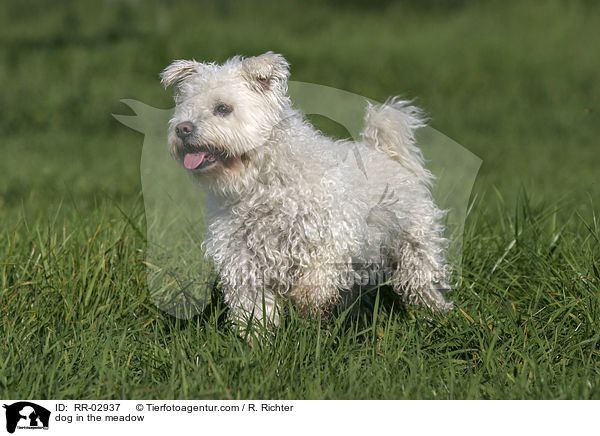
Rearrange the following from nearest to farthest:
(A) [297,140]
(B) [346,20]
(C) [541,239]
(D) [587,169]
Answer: (A) [297,140] → (C) [541,239] → (D) [587,169] → (B) [346,20]

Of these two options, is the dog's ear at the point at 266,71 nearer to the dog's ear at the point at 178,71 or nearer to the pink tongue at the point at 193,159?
the dog's ear at the point at 178,71

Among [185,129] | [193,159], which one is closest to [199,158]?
[193,159]

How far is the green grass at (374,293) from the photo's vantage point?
3.85 meters

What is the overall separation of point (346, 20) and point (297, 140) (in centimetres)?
1429

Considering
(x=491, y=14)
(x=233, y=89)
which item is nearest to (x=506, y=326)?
(x=233, y=89)

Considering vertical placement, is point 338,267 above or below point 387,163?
below

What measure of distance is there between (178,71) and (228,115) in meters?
0.45

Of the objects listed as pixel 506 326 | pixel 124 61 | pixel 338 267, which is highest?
pixel 124 61

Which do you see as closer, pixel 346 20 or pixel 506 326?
pixel 506 326

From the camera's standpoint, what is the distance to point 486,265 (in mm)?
5238

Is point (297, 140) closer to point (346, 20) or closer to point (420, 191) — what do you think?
point (420, 191)

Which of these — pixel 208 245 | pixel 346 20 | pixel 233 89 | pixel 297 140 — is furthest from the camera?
pixel 346 20
